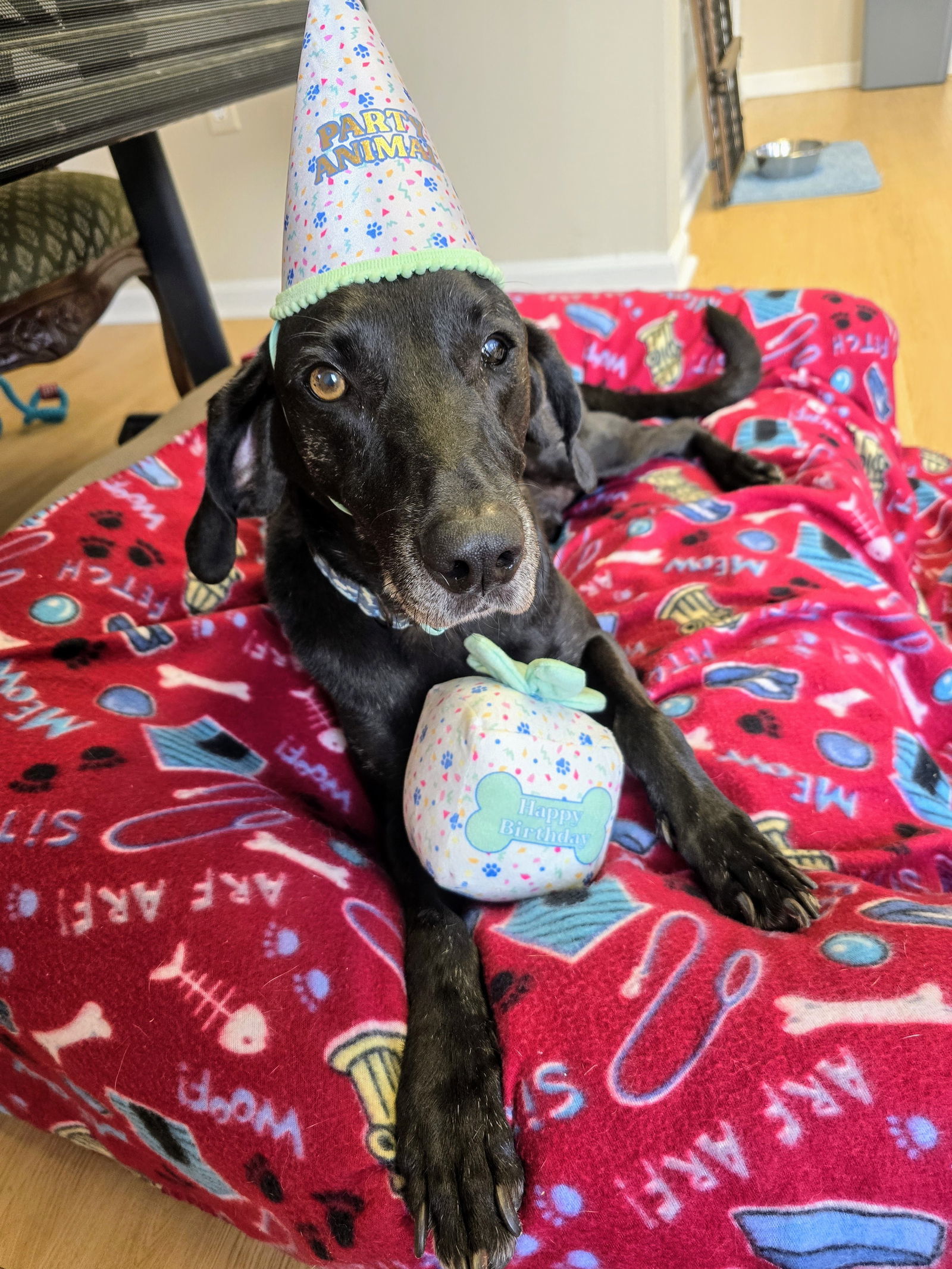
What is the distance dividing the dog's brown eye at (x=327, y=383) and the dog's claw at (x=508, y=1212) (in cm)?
101

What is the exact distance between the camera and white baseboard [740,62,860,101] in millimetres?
7586

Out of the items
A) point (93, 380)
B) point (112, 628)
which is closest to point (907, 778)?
point (112, 628)

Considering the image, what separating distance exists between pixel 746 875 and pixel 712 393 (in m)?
1.70

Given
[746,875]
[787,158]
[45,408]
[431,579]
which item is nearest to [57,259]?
[45,408]

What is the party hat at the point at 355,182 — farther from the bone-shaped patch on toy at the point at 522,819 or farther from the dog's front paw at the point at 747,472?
the dog's front paw at the point at 747,472

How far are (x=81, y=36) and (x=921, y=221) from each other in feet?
13.1

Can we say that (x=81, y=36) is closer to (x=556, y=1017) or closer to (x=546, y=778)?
(x=546, y=778)

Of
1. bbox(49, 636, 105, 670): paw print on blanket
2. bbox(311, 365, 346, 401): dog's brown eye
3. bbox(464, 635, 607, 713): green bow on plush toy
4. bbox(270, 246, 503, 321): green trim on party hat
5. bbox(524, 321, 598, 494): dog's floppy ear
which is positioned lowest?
bbox(49, 636, 105, 670): paw print on blanket

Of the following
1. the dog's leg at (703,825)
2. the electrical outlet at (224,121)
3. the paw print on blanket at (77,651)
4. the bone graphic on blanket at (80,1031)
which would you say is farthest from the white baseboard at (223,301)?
the bone graphic on blanket at (80,1031)

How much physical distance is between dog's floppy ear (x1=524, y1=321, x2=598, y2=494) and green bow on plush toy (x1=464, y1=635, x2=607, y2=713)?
0.57m

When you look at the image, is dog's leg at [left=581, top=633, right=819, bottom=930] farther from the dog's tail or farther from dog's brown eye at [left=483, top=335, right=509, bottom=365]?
the dog's tail

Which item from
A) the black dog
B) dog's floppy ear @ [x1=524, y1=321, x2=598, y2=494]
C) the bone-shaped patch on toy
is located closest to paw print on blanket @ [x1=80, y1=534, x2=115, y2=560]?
the black dog

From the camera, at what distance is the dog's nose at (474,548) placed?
3.77 ft

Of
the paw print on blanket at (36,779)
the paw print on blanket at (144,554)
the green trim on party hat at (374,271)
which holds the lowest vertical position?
the paw print on blanket at (144,554)
